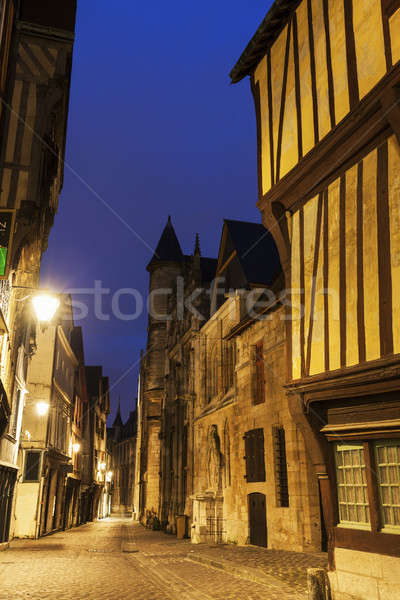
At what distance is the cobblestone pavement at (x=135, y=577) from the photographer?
23.2 feet

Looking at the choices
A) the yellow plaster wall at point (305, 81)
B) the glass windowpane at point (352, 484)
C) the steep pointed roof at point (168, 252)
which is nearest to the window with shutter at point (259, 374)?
the glass windowpane at point (352, 484)

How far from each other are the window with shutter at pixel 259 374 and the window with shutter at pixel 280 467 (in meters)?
1.40

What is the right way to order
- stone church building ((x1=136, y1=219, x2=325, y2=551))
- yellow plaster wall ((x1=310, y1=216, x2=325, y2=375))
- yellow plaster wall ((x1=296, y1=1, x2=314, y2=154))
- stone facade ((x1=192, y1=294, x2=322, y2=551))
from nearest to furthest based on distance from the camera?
yellow plaster wall ((x1=310, y1=216, x2=325, y2=375))
yellow plaster wall ((x1=296, y1=1, x2=314, y2=154))
stone facade ((x1=192, y1=294, x2=322, y2=551))
stone church building ((x1=136, y1=219, x2=325, y2=551))

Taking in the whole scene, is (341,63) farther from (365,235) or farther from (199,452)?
(199,452)

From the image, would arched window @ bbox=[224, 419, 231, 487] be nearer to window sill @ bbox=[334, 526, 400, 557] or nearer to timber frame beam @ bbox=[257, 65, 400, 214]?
window sill @ bbox=[334, 526, 400, 557]

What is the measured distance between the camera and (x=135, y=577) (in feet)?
29.2

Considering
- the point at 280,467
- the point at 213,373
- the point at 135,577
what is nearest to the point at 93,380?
the point at 213,373

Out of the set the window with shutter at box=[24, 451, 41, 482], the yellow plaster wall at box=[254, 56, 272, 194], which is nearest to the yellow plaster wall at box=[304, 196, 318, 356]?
the yellow plaster wall at box=[254, 56, 272, 194]

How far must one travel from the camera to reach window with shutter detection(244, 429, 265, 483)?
13305 mm

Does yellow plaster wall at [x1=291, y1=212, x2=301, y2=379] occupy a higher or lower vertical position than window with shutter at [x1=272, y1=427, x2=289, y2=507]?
higher

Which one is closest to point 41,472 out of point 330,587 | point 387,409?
point 330,587

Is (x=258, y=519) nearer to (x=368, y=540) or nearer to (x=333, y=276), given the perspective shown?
(x=368, y=540)

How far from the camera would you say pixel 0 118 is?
7.60 metres

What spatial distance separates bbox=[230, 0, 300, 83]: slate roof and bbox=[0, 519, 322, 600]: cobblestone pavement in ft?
29.2
